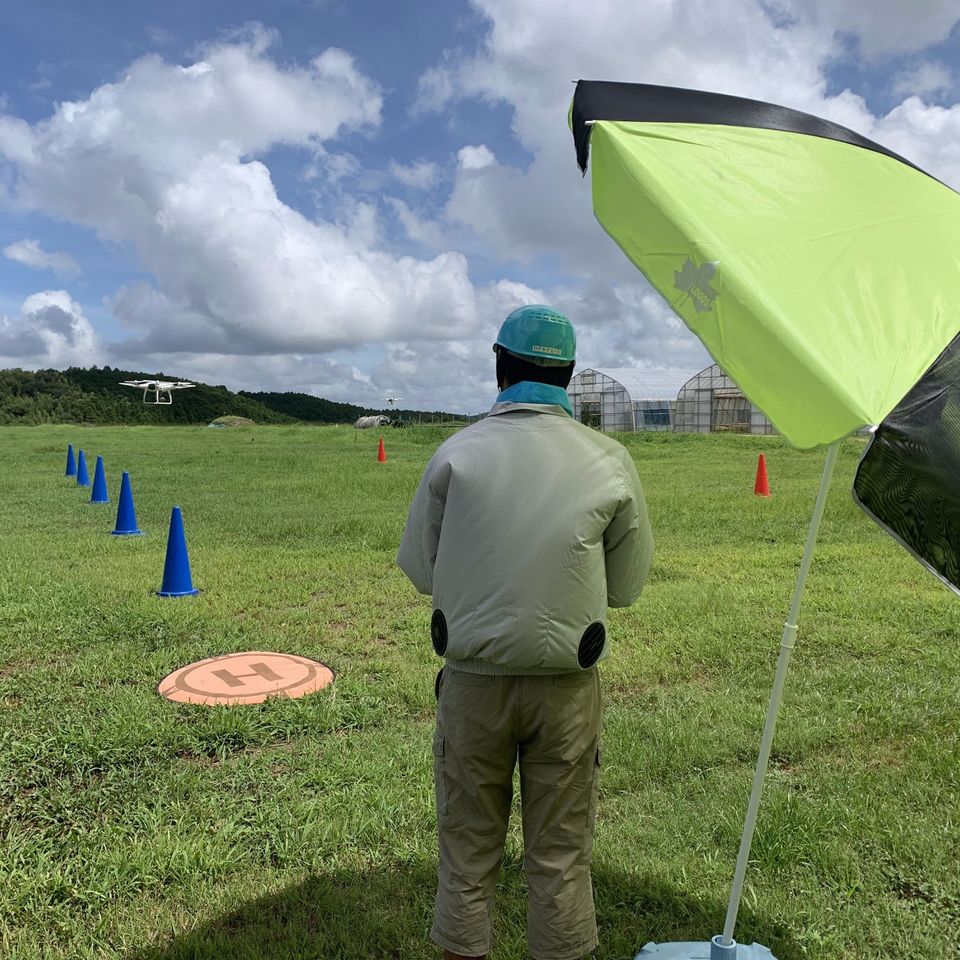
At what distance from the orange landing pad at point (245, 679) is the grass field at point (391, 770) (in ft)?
0.52

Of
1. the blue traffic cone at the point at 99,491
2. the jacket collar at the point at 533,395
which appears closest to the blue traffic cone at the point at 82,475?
the blue traffic cone at the point at 99,491

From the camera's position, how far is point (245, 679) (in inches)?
196

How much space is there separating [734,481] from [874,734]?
12.2m

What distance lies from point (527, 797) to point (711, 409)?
136ft

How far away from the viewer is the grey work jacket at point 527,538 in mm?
2064

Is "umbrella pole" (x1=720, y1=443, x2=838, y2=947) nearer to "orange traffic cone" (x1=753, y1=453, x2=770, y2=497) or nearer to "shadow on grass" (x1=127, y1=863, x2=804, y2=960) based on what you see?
"shadow on grass" (x1=127, y1=863, x2=804, y2=960)

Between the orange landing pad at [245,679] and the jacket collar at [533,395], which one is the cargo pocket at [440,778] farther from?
the orange landing pad at [245,679]

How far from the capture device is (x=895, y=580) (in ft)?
25.1

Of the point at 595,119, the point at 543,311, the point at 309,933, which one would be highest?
the point at 595,119

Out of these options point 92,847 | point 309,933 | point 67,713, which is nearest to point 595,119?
point 309,933

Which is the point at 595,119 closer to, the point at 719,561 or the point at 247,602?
the point at 247,602

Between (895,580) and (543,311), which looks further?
(895,580)

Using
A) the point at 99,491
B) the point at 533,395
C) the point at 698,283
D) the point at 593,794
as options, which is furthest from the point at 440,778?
the point at 99,491

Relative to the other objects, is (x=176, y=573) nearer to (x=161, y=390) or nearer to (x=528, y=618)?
(x=528, y=618)
